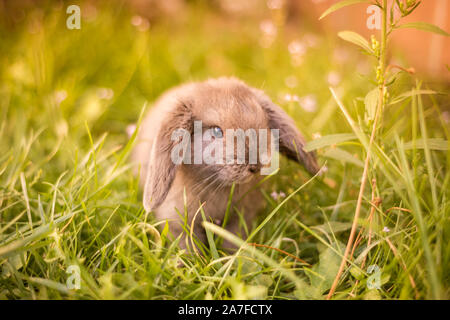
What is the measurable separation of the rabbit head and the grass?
0.67ft

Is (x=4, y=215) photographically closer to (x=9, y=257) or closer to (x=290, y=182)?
(x=9, y=257)

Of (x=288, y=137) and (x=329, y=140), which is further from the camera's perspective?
(x=288, y=137)

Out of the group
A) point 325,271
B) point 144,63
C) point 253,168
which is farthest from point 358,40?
point 144,63

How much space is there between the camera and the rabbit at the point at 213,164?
78.5 inches

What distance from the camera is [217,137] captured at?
6.88 feet

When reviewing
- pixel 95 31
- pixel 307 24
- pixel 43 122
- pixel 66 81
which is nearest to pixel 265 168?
pixel 43 122

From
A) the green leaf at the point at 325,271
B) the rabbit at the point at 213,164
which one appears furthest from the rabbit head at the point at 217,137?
the green leaf at the point at 325,271

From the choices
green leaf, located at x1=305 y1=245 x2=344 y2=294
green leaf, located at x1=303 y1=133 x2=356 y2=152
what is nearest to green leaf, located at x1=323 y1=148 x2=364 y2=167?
green leaf, located at x1=303 y1=133 x2=356 y2=152

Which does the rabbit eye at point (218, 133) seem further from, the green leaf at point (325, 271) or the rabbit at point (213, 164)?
the green leaf at point (325, 271)

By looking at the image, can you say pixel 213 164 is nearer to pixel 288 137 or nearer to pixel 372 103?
pixel 288 137

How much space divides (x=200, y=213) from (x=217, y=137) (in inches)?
19.0

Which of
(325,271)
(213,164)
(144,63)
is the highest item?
(144,63)

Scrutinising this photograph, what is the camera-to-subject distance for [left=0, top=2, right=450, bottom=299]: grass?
5.30ft

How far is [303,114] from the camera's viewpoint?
3381mm
